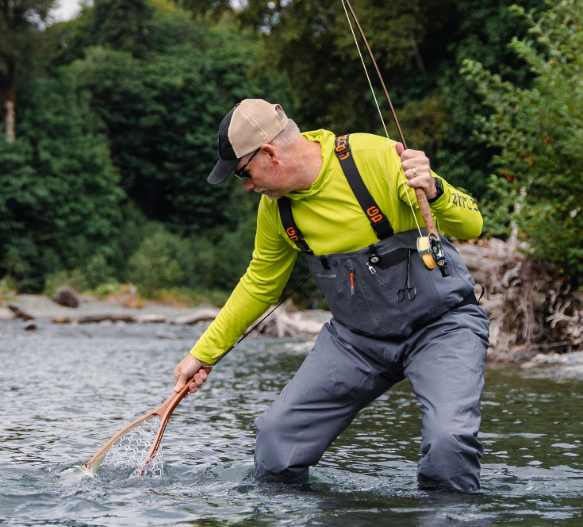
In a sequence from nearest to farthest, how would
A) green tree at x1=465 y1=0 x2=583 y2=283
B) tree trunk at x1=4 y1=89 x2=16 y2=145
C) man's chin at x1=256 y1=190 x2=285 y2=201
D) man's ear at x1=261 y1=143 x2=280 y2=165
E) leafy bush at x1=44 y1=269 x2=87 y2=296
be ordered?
man's ear at x1=261 y1=143 x2=280 y2=165 → man's chin at x1=256 y1=190 x2=285 y2=201 → green tree at x1=465 y1=0 x2=583 y2=283 → leafy bush at x1=44 y1=269 x2=87 y2=296 → tree trunk at x1=4 y1=89 x2=16 y2=145

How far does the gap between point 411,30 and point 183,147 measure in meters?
28.7

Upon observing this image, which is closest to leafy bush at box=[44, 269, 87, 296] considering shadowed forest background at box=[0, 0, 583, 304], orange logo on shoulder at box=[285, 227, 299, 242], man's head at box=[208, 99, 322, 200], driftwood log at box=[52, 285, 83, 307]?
shadowed forest background at box=[0, 0, 583, 304]

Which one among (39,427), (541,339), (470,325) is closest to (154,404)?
(39,427)

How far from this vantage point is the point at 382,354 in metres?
3.97

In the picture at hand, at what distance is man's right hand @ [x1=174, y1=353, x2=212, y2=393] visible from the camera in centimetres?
441

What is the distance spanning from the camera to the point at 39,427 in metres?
6.18

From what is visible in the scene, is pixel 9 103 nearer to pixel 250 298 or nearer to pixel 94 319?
pixel 94 319

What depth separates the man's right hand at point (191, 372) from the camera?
4.41 metres

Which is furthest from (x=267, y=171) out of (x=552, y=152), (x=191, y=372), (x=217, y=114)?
(x=217, y=114)

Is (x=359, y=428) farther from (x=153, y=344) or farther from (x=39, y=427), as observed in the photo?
(x=153, y=344)

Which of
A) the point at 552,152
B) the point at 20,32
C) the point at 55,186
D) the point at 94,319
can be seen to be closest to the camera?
the point at 552,152

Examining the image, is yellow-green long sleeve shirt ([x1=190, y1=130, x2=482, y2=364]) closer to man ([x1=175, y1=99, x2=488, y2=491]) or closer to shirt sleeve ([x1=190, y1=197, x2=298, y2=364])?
man ([x1=175, y1=99, x2=488, y2=491])

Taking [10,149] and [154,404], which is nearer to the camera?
[154,404]

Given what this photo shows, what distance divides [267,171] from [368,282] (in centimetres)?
67
